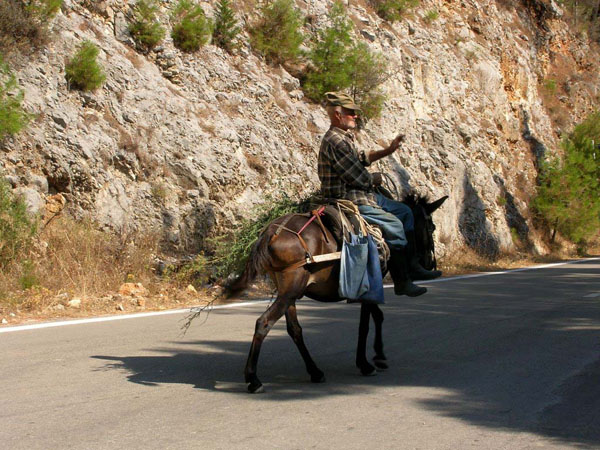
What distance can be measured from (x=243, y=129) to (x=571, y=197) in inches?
770

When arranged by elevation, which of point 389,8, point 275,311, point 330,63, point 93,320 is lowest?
point 93,320

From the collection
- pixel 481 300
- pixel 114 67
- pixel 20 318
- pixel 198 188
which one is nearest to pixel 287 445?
pixel 20 318

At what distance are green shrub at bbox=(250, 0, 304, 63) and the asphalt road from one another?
13374 mm

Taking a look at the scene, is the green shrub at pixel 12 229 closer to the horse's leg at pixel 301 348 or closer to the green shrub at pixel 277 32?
the horse's leg at pixel 301 348

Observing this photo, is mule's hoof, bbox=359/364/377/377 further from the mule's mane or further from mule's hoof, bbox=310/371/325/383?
the mule's mane

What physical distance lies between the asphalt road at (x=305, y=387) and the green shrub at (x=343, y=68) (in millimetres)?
13280

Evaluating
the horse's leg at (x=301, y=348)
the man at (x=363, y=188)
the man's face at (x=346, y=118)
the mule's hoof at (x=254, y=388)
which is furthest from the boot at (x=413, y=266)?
the mule's hoof at (x=254, y=388)

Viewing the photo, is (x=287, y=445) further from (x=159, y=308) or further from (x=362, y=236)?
(x=159, y=308)

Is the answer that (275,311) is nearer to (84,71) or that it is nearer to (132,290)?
(132,290)

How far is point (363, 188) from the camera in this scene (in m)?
6.80

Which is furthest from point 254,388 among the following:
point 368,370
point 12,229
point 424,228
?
point 12,229

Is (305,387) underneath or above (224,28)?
underneath

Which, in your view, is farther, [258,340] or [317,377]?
[317,377]

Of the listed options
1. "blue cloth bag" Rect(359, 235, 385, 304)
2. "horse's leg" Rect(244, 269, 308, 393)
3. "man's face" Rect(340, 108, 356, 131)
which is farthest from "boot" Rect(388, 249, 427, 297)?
"man's face" Rect(340, 108, 356, 131)
